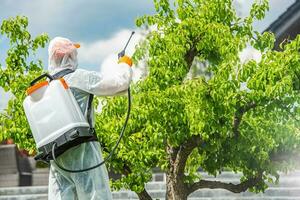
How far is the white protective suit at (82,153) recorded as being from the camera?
498 cm

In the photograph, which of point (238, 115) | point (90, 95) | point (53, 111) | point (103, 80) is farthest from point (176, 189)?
point (53, 111)

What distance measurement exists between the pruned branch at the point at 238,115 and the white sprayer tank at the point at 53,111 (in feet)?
12.1

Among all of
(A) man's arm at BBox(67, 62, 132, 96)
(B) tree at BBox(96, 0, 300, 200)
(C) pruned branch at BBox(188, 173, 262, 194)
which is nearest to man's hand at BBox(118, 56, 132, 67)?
(A) man's arm at BBox(67, 62, 132, 96)

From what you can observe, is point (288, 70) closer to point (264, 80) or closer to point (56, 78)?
point (264, 80)

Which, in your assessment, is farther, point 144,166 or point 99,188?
point 144,166

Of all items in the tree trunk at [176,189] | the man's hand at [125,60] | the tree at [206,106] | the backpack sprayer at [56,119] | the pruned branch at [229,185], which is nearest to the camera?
the backpack sprayer at [56,119]

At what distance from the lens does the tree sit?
7.83m

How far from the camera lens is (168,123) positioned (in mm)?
8188

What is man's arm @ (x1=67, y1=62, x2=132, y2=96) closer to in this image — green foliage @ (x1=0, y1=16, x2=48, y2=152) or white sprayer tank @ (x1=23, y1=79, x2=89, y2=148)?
white sprayer tank @ (x1=23, y1=79, x2=89, y2=148)

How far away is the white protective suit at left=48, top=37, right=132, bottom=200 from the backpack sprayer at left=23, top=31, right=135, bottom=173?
0.23 ft

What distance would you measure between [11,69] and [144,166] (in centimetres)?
237

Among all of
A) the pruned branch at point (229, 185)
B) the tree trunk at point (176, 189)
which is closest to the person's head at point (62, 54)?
the tree trunk at point (176, 189)

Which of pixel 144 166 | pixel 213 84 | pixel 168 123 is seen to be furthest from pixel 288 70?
pixel 144 166

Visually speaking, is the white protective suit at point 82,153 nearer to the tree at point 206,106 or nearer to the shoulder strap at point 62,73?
the shoulder strap at point 62,73
